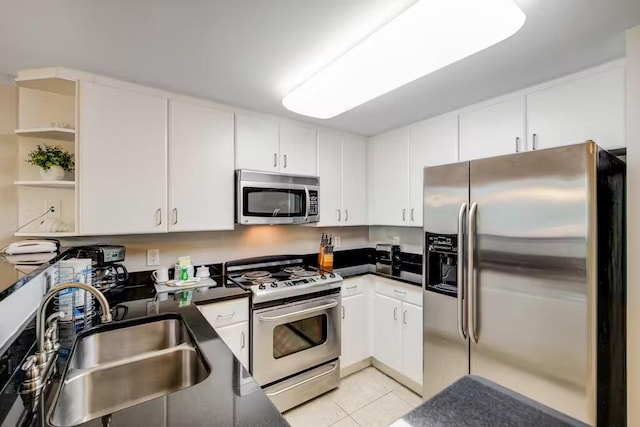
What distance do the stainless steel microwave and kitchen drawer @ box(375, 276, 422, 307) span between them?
814 millimetres

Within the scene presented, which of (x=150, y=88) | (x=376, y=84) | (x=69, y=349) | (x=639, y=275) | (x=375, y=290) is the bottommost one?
(x=375, y=290)

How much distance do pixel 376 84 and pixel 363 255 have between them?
224cm

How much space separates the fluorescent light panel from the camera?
1005mm

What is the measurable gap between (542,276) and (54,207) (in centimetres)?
286

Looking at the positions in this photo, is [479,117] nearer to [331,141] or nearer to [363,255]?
[331,141]

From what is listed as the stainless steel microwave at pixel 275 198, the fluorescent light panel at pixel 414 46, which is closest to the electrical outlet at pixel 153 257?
the stainless steel microwave at pixel 275 198

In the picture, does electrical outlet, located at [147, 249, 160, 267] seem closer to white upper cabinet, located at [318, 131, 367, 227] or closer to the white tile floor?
white upper cabinet, located at [318, 131, 367, 227]

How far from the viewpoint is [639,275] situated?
139cm

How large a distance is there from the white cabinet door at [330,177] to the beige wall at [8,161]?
2111 millimetres

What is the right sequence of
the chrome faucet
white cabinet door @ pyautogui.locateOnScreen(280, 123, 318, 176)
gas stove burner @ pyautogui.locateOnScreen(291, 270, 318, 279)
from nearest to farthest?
1. the chrome faucet
2. gas stove burner @ pyautogui.locateOnScreen(291, 270, 318, 279)
3. white cabinet door @ pyautogui.locateOnScreen(280, 123, 318, 176)

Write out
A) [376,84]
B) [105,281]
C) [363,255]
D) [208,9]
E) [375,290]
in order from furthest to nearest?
[363,255]
[375,290]
[105,281]
[376,84]
[208,9]

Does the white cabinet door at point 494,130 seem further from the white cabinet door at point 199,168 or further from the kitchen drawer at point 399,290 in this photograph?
the white cabinet door at point 199,168

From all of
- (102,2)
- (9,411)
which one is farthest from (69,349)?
(102,2)

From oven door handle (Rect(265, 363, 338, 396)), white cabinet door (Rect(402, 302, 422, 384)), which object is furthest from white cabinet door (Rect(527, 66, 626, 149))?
oven door handle (Rect(265, 363, 338, 396))
